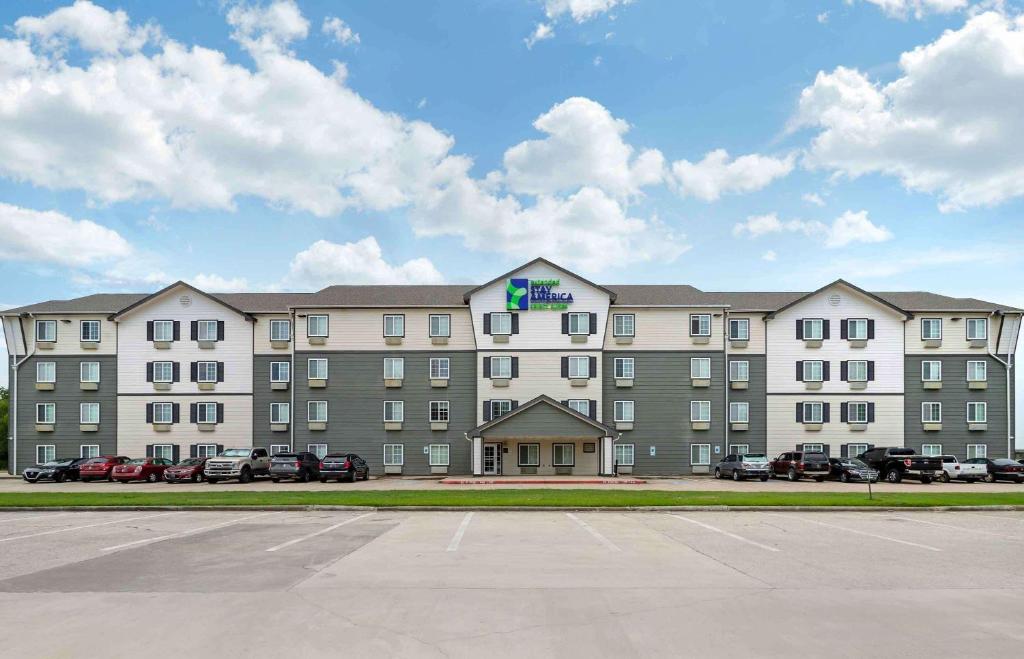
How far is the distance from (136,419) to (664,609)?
160 ft

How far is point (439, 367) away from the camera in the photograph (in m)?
49.7

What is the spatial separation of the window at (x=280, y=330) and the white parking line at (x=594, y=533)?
33.5m

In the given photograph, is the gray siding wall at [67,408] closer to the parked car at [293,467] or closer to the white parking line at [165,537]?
the parked car at [293,467]

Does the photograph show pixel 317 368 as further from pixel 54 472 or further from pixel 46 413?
pixel 46 413

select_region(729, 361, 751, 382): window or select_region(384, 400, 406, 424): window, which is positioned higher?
select_region(729, 361, 751, 382): window

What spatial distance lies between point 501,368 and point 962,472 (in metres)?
27.7

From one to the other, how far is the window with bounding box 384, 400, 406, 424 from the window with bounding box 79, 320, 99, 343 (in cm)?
1997

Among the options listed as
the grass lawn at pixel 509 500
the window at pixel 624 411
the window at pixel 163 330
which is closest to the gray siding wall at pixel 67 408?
the window at pixel 163 330

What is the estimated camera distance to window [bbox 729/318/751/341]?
5056 centimetres

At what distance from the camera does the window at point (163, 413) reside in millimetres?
50156

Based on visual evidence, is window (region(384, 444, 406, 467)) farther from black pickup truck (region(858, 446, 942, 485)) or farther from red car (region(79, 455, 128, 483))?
black pickup truck (region(858, 446, 942, 485))

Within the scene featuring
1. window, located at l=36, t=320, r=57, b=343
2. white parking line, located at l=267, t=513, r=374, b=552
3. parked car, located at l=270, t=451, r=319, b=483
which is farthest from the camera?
window, located at l=36, t=320, r=57, b=343

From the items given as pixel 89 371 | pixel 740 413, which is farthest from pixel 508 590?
pixel 89 371

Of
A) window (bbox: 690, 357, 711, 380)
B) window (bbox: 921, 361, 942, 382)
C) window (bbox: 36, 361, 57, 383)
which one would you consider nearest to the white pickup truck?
window (bbox: 921, 361, 942, 382)
